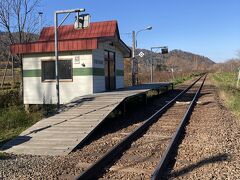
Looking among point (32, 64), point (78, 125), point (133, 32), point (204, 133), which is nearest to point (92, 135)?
point (78, 125)

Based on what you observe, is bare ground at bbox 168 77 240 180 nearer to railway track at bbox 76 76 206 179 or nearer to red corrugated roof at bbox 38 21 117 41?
railway track at bbox 76 76 206 179

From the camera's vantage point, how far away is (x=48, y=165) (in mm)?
7633

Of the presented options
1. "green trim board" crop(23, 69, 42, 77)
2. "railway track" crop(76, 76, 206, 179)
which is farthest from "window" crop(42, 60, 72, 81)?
"railway track" crop(76, 76, 206, 179)

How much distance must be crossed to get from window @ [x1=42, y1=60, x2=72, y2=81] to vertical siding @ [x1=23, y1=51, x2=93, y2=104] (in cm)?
22

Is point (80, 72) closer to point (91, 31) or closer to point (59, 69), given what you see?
point (59, 69)

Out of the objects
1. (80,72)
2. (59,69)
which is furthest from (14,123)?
(59,69)

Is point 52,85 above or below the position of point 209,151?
above

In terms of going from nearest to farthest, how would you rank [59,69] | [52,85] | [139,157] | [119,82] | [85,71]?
[139,157], [85,71], [59,69], [52,85], [119,82]

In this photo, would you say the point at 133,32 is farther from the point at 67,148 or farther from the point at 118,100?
the point at 67,148

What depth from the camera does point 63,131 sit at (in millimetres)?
10469

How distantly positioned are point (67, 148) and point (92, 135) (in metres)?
1.94

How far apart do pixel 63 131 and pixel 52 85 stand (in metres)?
8.12

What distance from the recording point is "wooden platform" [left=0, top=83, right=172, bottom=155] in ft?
29.8

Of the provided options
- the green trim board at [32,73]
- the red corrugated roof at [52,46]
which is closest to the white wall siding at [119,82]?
the green trim board at [32,73]
